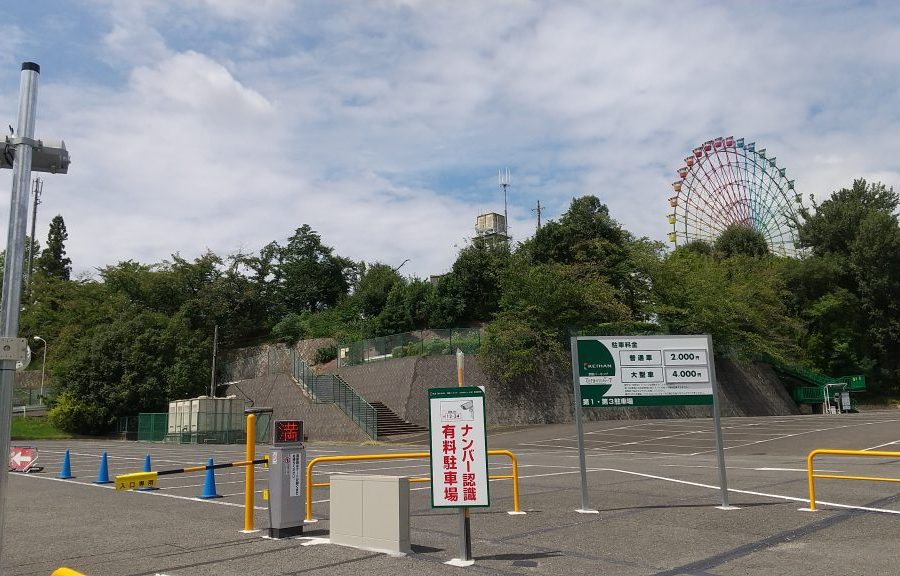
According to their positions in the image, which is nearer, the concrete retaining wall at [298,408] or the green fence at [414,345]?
the concrete retaining wall at [298,408]

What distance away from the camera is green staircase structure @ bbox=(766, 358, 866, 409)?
5616cm

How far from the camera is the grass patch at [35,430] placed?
152ft

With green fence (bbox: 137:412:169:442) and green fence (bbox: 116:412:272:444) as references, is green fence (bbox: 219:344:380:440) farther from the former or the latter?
green fence (bbox: 137:412:169:442)

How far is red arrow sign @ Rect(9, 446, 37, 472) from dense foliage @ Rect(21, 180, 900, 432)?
2407 centimetres

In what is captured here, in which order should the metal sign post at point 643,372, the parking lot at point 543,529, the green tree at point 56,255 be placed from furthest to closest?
the green tree at point 56,255
the metal sign post at point 643,372
the parking lot at point 543,529

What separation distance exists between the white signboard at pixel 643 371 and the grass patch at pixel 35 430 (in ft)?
150

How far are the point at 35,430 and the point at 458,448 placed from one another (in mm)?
50964

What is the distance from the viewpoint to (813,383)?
5834 cm

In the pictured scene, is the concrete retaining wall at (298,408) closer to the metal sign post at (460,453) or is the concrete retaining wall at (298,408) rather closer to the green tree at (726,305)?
the green tree at (726,305)

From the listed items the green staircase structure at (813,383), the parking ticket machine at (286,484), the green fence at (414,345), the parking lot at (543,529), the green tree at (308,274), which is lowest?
the parking lot at (543,529)

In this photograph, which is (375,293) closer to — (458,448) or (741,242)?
(741,242)

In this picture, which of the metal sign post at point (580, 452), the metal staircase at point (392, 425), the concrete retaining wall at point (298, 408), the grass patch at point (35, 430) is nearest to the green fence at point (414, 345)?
the metal staircase at point (392, 425)

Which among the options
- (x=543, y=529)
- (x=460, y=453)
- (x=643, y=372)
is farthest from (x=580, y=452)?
(x=460, y=453)

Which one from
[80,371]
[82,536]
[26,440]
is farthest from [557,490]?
[80,371]
